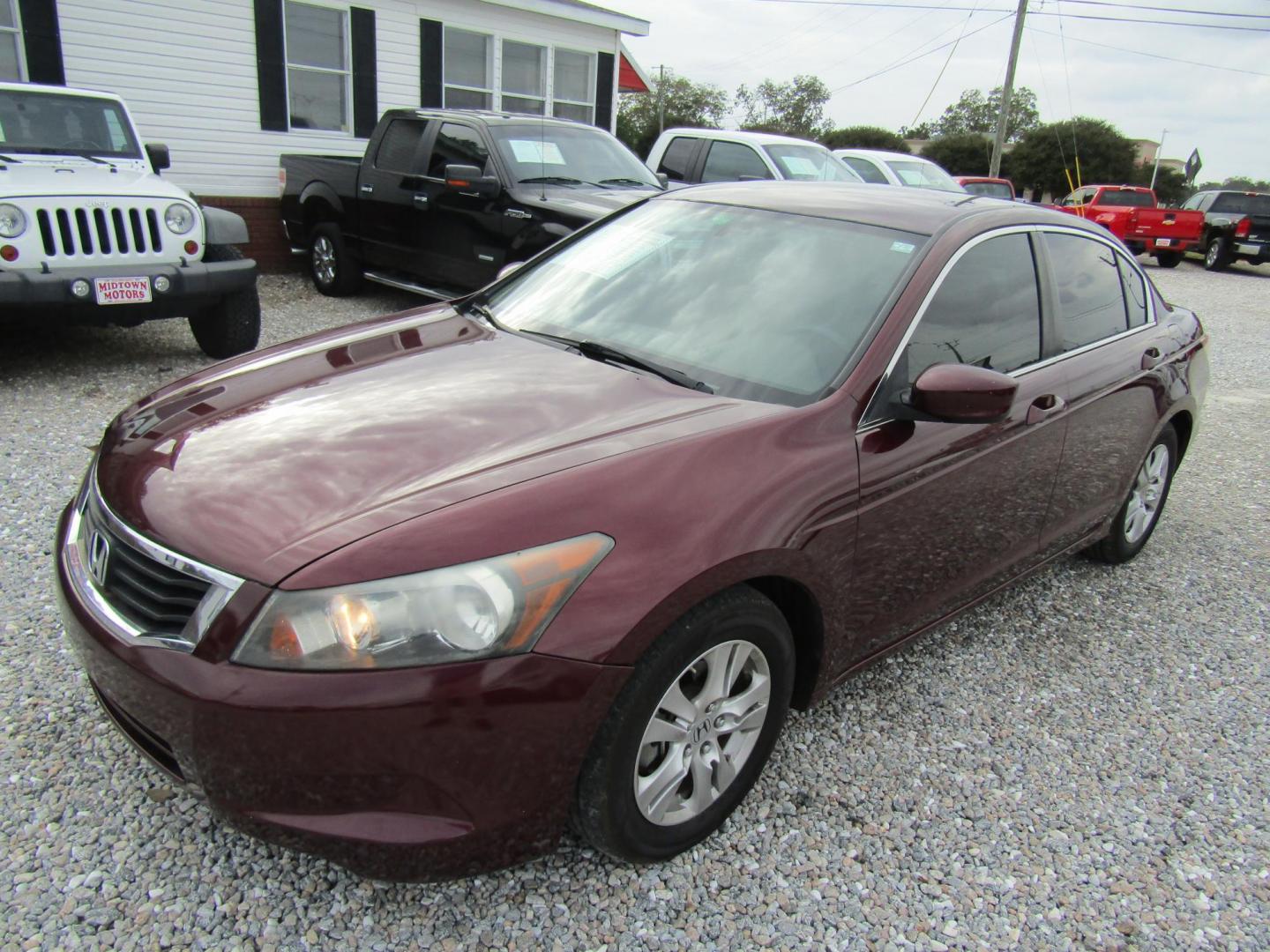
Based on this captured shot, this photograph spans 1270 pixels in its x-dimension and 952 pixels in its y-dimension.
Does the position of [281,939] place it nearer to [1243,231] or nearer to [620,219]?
[620,219]

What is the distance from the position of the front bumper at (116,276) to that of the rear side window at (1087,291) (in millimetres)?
5104

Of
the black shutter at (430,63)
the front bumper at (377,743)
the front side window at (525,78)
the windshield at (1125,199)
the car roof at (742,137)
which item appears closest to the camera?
the front bumper at (377,743)

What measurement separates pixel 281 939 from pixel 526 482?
1127 mm

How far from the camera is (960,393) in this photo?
8.34 feet

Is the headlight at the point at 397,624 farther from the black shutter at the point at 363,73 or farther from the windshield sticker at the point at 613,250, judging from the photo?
the black shutter at the point at 363,73

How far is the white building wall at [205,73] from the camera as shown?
9.38 metres

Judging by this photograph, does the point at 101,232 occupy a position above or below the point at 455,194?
below

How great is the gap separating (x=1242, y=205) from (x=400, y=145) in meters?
19.6

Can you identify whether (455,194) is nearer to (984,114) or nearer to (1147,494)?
(1147,494)

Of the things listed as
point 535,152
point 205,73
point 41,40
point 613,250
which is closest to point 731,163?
point 535,152

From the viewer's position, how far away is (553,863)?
2.35m

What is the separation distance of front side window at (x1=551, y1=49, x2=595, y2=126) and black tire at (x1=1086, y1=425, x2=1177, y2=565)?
1072cm

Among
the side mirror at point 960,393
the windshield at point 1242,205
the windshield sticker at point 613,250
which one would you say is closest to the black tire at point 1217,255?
the windshield at point 1242,205

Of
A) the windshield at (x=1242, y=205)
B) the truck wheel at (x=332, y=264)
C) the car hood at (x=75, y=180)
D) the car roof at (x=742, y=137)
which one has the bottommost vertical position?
the truck wheel at (x=332, y=264)
